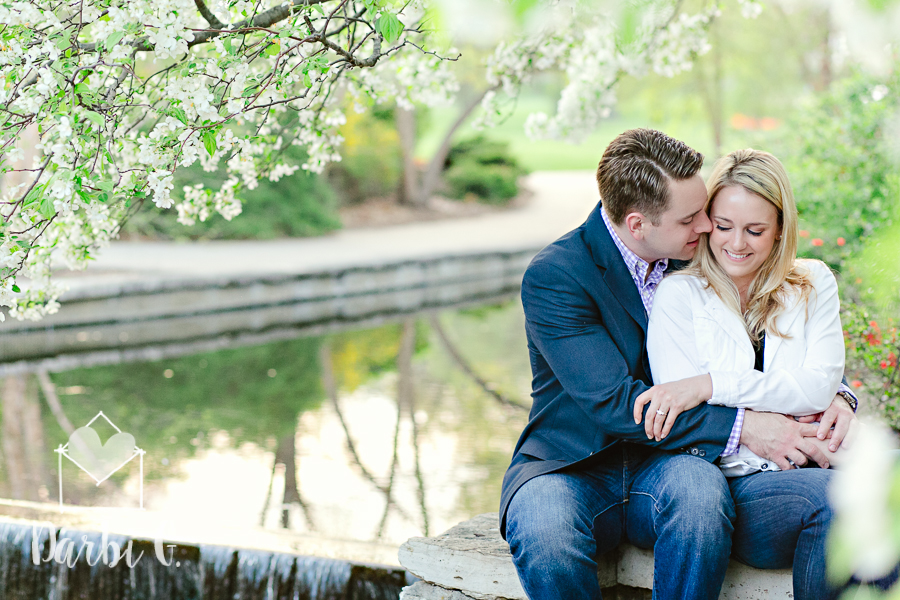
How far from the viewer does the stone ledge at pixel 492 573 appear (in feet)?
8.50

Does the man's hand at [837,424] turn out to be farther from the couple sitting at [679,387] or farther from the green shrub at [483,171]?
the green shrub at [483,171]

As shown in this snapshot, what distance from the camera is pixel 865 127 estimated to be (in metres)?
7.04

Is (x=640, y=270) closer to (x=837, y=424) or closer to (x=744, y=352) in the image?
(x=744, y=352)

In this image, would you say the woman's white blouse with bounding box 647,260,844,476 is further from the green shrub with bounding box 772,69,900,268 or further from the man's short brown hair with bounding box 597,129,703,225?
the green shrub with bounding box 772,69,900,268

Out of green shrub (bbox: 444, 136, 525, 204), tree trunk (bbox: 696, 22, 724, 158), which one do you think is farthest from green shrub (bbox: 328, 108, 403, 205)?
tree trunk (bbox: 696, 22, 724, 158)

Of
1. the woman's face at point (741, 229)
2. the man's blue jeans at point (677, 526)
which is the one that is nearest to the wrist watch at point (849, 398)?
the man's blue jeans at point (677, 526)

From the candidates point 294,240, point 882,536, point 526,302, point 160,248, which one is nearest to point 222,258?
point 160,248

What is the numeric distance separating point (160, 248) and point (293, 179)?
2911 millimetres

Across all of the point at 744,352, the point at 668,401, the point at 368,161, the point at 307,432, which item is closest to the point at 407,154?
the point at 368,161

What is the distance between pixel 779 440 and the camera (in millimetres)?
2605

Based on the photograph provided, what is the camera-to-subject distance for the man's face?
2748 millimetres

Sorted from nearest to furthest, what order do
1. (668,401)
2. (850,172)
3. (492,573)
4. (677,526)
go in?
(677,526) → (668,401) → (492,573) → (850,172)

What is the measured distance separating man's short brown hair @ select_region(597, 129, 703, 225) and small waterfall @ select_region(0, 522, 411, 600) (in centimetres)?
185

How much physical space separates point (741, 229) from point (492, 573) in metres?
1.36
